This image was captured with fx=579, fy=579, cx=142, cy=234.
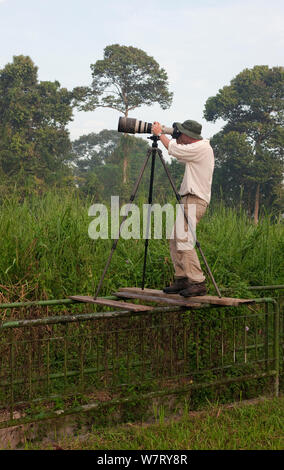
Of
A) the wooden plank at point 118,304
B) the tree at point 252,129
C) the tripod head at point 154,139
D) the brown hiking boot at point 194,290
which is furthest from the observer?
the tree at point 252,129

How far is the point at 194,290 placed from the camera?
477 cm

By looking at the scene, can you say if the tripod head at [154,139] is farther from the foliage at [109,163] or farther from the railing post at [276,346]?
the foliage at [109,163]

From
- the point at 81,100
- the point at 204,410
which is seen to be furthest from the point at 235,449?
the point at 81,100

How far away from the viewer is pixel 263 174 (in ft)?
124

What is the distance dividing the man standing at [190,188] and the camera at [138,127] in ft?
0.17

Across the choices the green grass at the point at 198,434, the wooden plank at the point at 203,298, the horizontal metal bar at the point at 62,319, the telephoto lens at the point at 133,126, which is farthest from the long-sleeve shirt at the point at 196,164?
the green grass at the point at 198,434

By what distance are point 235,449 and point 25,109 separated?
35.9 metres

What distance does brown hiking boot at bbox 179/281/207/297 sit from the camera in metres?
4.77

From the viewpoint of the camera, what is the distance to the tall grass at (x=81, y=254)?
6020 mm

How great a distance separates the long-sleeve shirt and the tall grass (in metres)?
1.53

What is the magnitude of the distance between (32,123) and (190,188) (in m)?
35.9

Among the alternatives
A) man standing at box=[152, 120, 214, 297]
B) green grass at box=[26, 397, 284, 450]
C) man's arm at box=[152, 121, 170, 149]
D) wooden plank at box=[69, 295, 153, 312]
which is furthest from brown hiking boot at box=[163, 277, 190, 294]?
man's arm at box=[152, 121, 170, 149]

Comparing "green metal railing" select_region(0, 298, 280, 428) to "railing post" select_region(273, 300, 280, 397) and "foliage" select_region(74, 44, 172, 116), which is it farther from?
"foliage" select_region(74, 44, 172, 116)

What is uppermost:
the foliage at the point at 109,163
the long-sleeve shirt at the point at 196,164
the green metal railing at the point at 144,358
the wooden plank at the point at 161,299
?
the foliage at the point at 109,163
